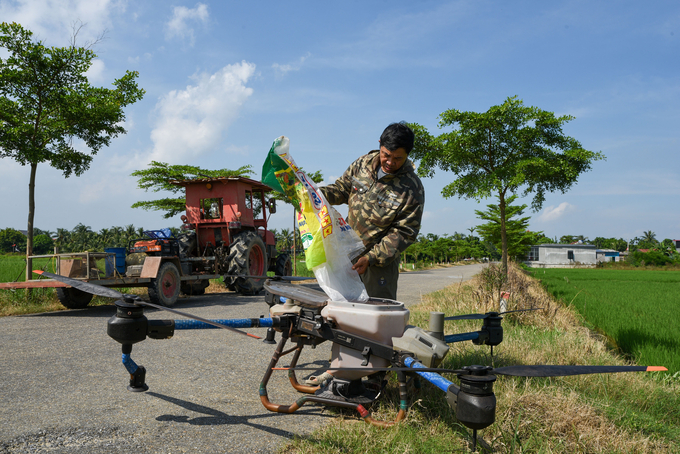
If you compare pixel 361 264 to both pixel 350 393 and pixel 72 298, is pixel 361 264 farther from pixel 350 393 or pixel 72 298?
pixel 72 298

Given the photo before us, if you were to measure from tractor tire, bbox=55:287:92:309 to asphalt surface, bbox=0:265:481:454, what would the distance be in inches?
103

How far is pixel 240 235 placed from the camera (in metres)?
10.3

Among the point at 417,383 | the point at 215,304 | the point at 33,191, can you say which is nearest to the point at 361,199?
the point at 417,383

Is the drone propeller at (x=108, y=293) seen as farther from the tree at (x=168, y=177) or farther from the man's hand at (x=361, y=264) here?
the tree at (x=168, y=177)

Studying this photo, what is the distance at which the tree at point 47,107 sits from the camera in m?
8.16

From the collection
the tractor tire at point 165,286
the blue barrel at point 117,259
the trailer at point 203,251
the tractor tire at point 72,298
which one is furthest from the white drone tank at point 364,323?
the tractor tire at point 72,298

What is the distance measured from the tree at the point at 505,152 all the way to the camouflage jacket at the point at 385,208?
1136 centimetres

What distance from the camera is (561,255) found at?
233ft

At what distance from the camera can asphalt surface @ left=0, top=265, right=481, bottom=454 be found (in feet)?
7.84

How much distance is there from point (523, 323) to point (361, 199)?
4.30 metres

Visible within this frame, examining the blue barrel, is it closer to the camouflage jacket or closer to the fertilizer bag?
the camouflage jacket

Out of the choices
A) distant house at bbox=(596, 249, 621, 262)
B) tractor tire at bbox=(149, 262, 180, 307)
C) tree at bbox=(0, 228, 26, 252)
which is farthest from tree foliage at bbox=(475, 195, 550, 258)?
tree at bbox=(0, 228, 26, 252)

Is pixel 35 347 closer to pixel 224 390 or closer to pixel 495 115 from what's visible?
pixel 224 390

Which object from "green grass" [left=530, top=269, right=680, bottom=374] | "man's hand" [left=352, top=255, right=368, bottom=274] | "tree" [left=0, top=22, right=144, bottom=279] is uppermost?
"tree" [left=0, top=22, right=144, bottom=279]
